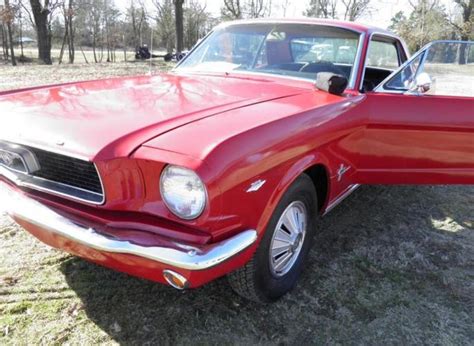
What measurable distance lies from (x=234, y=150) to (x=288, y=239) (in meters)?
0.91

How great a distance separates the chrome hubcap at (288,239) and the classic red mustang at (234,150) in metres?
0.01

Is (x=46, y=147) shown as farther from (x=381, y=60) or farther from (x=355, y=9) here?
(x=355, y=9)

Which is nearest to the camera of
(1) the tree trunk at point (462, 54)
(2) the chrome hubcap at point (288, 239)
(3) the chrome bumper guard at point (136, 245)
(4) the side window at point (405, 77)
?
(3) the chrome bumper guard at point (136, 245)

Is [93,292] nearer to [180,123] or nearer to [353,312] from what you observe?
[180,123]

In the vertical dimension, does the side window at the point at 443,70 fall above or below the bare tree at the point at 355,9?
below

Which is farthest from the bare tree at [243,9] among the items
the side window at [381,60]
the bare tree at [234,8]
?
the side window at [381,60]

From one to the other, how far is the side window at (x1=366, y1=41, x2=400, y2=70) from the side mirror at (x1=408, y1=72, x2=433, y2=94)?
0.73m

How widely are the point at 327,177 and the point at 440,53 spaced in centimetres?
170

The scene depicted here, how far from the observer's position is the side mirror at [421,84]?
3.03 metres

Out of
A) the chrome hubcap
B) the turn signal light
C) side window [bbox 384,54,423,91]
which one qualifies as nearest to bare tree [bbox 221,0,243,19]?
side window [bbox 384,54,423,91]

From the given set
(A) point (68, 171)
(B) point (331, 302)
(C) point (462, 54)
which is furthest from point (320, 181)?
(C) point (462, 54)

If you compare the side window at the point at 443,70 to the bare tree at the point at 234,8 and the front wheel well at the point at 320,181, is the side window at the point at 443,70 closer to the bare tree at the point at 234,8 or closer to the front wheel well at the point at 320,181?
the front wheel well at the point at 320,181

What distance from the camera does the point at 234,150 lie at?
1888 millimetres

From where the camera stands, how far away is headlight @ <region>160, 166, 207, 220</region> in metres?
1.84
